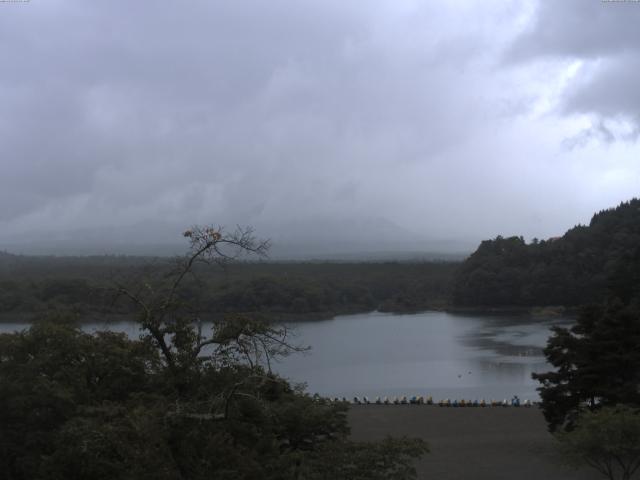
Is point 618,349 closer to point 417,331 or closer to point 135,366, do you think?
point 135,366

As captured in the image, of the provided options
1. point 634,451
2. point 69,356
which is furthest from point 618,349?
point 69,356

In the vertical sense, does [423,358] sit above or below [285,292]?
below

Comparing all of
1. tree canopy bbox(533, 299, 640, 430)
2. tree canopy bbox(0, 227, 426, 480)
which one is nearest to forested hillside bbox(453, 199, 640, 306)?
tree canopy bbox(533, 299, 640, 430)

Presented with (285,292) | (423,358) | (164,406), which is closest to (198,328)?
(164,406)

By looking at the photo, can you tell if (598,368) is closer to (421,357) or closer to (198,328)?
(198,328)

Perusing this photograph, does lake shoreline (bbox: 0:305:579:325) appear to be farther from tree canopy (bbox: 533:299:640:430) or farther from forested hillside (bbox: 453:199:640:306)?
tree canopy (bbox: 533:299:640:430)

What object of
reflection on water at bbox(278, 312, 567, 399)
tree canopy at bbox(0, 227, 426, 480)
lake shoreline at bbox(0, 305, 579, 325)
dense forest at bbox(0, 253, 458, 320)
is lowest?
reflection on water at bbox(278, 312, 567, 399)

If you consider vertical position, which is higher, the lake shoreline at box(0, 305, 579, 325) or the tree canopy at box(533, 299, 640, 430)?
the tree canopy at box(533, 299, 640, 430)
